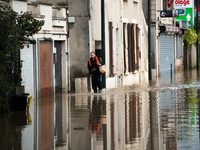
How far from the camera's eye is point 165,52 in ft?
138

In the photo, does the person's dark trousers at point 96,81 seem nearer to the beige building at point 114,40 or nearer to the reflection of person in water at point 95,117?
the beige building at point 114,40

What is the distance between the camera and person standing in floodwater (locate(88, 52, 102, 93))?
2139cm

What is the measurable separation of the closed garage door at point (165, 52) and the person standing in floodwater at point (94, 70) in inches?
733

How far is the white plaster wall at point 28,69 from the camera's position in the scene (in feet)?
61.2

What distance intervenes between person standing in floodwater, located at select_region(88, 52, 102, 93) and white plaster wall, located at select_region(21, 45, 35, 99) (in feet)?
10.0

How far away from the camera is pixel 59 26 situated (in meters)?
21.7

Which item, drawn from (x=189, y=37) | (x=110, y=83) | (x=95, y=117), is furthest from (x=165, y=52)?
(x=95, y=117)

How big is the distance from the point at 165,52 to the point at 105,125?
1208 inches

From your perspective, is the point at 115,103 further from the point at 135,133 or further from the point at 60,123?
the point at 135,133

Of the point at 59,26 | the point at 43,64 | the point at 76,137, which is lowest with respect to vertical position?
the point at 76,137

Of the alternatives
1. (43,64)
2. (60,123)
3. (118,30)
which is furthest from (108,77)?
(60,123)

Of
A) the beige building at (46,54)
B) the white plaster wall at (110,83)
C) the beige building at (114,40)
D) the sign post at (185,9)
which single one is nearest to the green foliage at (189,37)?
the sign post at (185,9)

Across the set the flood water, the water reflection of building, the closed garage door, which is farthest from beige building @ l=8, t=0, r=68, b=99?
the closed garage door

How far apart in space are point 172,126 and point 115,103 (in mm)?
5586
